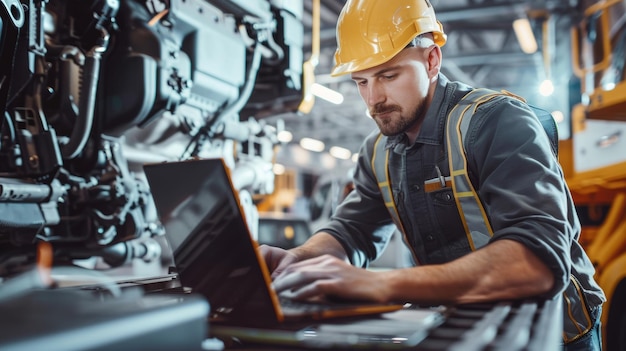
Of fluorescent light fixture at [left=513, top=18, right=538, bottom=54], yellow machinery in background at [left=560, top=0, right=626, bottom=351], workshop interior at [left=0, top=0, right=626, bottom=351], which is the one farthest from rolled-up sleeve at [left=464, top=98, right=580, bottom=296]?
fluorescent light fixture at [left=513, top=18, right=538, bottom=54]

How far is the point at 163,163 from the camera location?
1.14 metres

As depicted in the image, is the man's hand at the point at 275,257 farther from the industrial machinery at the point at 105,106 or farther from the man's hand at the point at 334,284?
the industrial machinery at the point at 105,106

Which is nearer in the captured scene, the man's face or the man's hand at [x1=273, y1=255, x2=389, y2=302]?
the man's hand at [x1=273, y1=255, x2=389, y2=302]

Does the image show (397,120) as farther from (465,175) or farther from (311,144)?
(311,144)

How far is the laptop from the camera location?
39.0 inches

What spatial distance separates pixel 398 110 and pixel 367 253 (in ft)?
1.67

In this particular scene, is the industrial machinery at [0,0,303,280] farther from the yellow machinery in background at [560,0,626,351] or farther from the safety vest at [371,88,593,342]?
the yellow machinery in background at [560,0,626,351]

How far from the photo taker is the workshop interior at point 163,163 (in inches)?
29.6

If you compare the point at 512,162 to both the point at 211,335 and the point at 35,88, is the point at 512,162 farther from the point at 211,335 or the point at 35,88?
the point at 35,88

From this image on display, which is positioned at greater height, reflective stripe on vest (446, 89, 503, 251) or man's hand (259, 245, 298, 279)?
reflective stripe on vest (446, 89, 503, 251)

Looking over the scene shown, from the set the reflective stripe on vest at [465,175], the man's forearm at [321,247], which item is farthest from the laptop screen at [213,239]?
the reflective stripe on vest at [465,175]

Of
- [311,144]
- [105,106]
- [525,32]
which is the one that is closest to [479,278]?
[105,106]

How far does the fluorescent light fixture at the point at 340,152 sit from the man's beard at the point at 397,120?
722 inches

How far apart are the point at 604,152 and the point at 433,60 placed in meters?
2.38
